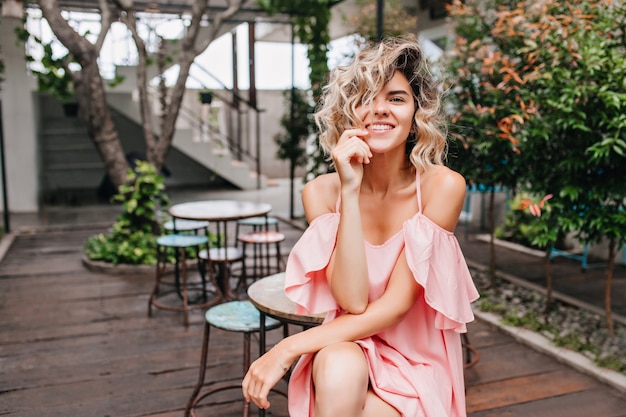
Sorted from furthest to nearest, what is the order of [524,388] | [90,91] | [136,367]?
[90,91]
[136,367]
[524,388]

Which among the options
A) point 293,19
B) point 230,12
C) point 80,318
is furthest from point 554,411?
point 293,19

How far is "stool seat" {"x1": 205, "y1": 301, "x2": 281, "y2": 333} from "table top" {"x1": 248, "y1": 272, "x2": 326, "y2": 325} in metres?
0.17

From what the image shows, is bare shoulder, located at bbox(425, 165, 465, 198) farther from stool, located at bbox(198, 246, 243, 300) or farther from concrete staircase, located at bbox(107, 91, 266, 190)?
concrete staircase, located at bbox(107, 91, 266, 190)

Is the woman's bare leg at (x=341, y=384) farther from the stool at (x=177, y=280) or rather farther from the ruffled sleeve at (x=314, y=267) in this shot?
the stool at (x=177, y=280)

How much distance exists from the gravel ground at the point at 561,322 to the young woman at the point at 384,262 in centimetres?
207

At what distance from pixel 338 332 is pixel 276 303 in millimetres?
675

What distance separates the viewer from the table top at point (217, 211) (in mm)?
4035

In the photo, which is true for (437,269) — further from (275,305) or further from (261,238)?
(261,238)

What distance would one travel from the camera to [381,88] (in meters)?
1.59

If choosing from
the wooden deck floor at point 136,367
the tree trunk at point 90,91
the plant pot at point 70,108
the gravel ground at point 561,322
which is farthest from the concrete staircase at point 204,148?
the gravel ground at point 561,322

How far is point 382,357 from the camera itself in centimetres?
163

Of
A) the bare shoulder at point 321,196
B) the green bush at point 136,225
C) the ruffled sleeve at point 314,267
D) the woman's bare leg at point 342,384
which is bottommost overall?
the green bush at point 136,225

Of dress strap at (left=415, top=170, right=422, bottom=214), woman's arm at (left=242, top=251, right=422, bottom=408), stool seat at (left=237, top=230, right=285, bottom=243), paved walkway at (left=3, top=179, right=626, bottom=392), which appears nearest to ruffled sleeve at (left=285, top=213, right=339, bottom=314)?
woman's arm at (left=242, top=251, right=422, bottom=408)

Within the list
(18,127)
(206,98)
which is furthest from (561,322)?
(18,127)
